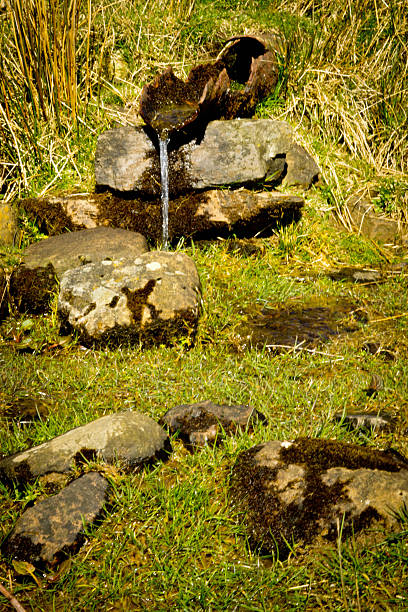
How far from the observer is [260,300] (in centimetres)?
380

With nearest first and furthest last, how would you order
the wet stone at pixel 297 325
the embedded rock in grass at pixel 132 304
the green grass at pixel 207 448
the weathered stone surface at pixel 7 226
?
the green grass at pixel 207 448
the embedded rock in grass at pixel 132 304
the wet stone at pixel 297 325
the weathered stone surface at pixel 7 226

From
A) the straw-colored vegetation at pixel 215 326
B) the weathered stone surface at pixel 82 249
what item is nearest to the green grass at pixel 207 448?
the straw-colored vegetation at pixel 215 326

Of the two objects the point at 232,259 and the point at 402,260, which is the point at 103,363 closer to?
the point at 232,259

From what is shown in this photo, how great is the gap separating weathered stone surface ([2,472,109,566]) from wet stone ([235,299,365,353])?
1.61m

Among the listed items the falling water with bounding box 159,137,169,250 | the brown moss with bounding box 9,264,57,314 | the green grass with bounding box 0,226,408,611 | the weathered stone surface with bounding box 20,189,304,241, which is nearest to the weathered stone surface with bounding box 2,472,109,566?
the green grass with bounding box 0,226,408,611

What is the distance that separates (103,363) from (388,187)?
372 cm

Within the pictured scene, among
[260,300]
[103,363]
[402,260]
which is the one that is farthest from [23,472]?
[402,260]

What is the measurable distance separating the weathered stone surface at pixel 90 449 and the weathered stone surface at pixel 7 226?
2.57 metres

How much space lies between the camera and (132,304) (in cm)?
318

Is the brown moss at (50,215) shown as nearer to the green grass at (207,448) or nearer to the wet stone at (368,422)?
the green grass at (207,448)

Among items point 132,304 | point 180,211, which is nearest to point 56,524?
point 132,304

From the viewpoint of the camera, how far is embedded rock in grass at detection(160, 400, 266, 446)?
2.23 meters

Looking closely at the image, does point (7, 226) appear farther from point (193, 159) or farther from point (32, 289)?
point (193, 159)

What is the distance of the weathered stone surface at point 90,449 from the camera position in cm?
198
